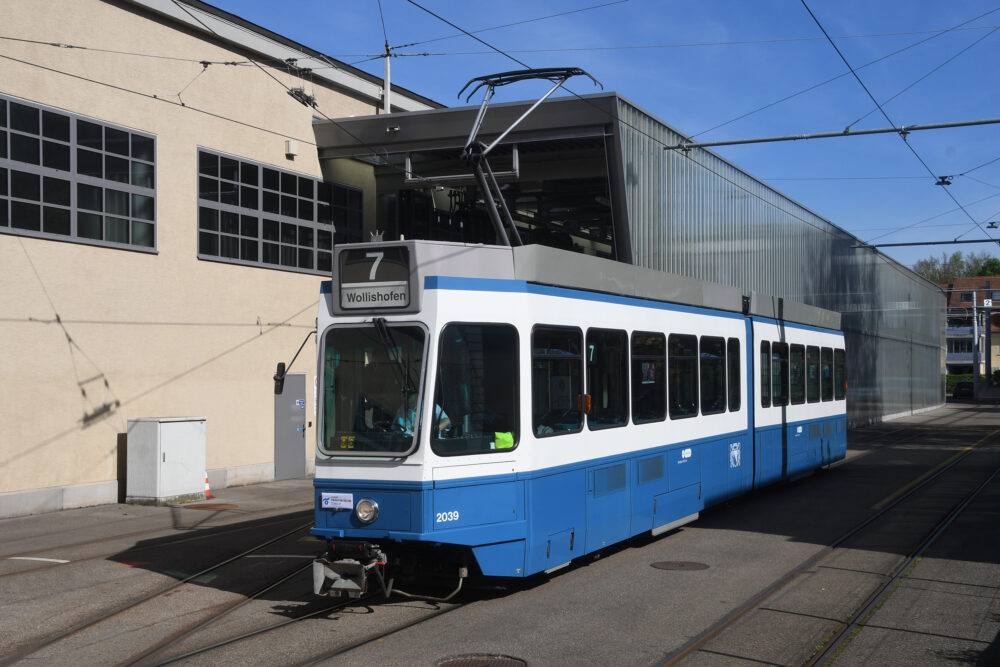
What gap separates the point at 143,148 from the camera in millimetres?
17109

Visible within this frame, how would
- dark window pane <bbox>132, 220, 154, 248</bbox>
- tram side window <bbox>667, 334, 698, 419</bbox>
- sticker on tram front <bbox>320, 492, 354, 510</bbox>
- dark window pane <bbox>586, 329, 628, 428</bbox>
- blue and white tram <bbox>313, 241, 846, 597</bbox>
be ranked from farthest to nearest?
dark window pane <bbox>132, 220, 154, 248</bbox>, tram side window <bbox>667, 334, 698, 419</bbox>, dark window pane <bbox>586, 329, 628, 428</bbox>, sticker on tram front <bbox>320, 492, 354, 510</bbox>, blue and white tram <bbox>313, 241, 846, 597</bbox>

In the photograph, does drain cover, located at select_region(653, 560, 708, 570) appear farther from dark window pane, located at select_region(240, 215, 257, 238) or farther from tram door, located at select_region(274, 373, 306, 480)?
dark window pane, located at select_region(240, 215, 257, 238)

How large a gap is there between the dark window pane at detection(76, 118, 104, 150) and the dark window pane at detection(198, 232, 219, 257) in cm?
265

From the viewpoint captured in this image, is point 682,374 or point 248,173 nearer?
point 682,374

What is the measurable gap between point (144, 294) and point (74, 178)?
90.7 inches

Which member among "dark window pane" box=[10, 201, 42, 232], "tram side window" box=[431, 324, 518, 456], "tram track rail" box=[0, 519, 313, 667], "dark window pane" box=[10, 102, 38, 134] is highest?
"dark window pane" box=[10, 102, 38, 134]

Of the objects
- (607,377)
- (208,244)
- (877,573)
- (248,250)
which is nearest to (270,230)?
(248,250)

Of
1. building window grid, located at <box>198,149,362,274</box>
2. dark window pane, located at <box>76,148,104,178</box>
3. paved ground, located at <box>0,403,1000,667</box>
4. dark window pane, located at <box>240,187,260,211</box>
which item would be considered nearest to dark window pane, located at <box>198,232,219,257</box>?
building window grid, located at <box>198,149,362,274</box>

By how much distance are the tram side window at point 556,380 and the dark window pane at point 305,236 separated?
12.8 metres

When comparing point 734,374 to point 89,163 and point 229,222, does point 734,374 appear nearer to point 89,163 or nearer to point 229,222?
point 229,222

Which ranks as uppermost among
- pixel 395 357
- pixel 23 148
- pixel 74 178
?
pixel 23 148

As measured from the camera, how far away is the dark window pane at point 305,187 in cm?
2106

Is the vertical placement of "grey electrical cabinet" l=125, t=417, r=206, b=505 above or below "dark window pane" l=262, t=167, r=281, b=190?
below

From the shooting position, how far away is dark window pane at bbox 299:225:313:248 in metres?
21.0
